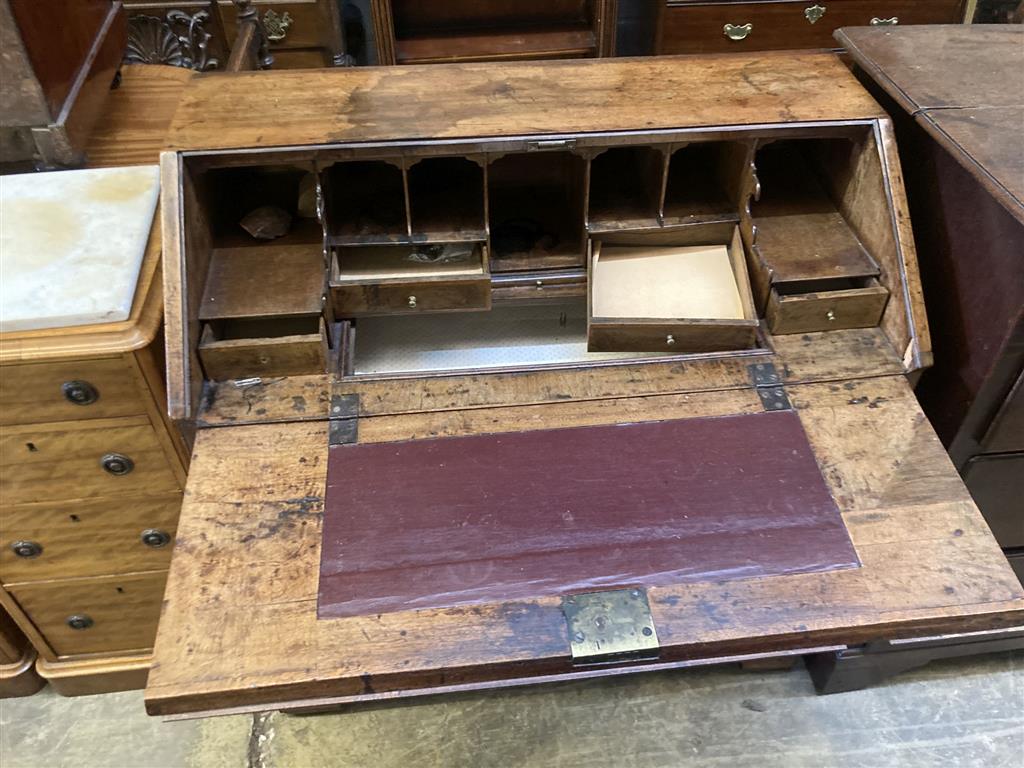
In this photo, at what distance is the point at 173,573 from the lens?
1.17m

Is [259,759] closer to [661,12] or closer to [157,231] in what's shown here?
[157,231]

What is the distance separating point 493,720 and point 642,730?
0.37m

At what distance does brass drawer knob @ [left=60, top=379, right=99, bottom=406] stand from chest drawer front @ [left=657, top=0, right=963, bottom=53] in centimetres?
203

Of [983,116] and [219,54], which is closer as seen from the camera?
[983,116]

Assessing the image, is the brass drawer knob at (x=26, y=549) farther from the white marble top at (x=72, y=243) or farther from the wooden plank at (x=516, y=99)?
the wooden plank at (x=516, y=99)

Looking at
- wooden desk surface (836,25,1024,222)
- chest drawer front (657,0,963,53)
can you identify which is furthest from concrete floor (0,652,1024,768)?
chest drawer front (657,0,963,53)

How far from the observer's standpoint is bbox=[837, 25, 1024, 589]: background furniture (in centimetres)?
140

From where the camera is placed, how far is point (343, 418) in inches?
54.6

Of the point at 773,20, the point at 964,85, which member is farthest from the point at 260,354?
the point at 773,20

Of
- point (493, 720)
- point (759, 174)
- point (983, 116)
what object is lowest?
point (493, 720)

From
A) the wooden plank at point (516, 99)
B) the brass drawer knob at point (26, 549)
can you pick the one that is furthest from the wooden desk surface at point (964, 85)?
the brass drawer knob at point (26, 549)

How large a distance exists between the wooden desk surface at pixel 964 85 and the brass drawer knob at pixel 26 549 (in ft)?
6.51

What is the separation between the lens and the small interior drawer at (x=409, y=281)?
154 centimetres

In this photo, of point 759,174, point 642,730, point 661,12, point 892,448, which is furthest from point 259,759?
point 661,12
